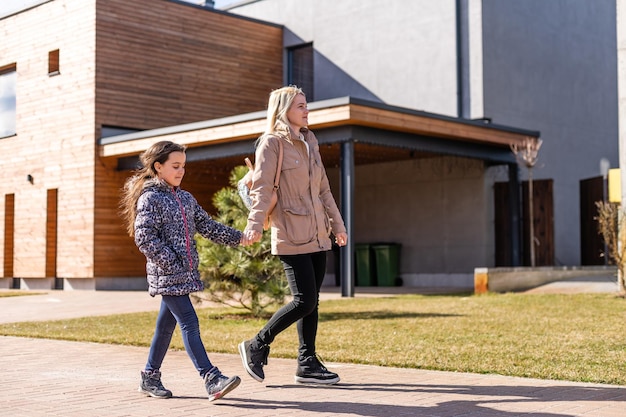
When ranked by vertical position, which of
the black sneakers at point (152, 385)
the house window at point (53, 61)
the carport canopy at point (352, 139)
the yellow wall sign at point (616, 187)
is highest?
the house window at point (53, 61)

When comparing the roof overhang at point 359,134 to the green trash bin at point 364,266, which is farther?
the green trash bin at point 364,266

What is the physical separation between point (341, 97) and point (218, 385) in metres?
15.8

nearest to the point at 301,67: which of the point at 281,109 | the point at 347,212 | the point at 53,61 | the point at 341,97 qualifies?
the point at 341,97

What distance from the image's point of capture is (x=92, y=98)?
2169 cm

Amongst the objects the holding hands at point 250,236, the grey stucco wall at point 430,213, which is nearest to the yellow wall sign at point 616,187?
the grey stucco wall at point 430,213

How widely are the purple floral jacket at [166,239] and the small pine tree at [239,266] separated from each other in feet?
19.4

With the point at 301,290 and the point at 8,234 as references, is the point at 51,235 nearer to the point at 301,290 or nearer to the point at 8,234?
the point at 8,234

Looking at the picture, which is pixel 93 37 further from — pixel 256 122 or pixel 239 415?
pixel 239 415

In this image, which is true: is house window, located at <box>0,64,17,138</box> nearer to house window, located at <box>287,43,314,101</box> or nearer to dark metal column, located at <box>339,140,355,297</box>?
house window, located at <box>287,43,314,101</box>

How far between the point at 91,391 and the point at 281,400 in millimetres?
1281

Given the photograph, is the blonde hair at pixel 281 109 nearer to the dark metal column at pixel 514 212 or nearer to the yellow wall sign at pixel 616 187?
the yellow wall sign at pixel 616 187

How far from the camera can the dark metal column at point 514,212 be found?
68.8ft

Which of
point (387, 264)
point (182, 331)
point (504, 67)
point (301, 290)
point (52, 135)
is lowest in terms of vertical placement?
point (182, 331)

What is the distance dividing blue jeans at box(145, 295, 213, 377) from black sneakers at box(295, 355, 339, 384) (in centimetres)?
78
